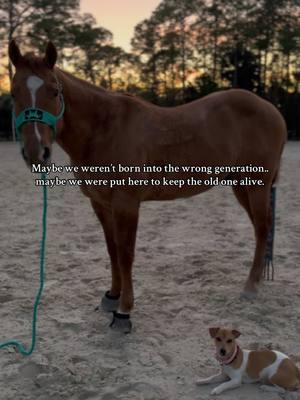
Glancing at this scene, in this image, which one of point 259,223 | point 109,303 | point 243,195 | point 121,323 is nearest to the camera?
point 121,323

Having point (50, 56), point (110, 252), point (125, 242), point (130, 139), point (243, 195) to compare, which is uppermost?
point (50, 56)

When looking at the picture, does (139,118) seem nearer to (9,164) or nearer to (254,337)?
(254,337)

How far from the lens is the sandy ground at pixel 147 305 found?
235cm

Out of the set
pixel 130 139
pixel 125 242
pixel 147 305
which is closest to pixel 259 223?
pixel 147 305

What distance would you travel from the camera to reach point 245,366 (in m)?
2.28

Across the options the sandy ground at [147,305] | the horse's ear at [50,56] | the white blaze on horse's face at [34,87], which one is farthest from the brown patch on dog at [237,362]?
the horse's ear at [50,56]

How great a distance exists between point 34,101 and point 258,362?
2027mm

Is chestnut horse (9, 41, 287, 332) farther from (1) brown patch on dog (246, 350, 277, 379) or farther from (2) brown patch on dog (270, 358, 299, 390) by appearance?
(2) brown patch on dog (270, 358, 299, 390)

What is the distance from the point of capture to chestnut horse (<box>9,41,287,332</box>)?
2.41 m

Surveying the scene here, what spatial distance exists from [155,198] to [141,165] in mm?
414

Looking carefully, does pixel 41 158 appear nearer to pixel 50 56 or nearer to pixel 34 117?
pixel 34 117

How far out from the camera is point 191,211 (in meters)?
6.50

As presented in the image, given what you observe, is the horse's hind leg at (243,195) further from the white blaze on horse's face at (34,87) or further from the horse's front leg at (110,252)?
the white blaze on horse's face at (34,87)

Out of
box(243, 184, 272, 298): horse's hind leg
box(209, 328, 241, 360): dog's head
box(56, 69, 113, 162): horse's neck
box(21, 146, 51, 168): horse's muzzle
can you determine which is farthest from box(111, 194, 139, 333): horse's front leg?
box(243, 184, 272, 298): horse's hind leg
